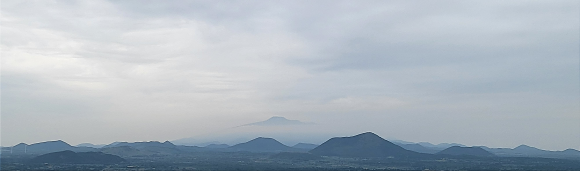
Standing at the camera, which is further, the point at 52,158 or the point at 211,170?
the point at 52,158

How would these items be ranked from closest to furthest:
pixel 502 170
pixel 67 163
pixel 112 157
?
pixel 502 170 < pixel 67 163 < pixel 112 157

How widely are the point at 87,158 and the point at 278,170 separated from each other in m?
70.0

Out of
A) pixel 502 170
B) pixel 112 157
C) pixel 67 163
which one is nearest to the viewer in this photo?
pixel 502 170

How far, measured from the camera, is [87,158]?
15788 cm

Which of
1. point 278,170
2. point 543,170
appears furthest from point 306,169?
point 543,170

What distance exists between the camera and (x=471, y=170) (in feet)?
428

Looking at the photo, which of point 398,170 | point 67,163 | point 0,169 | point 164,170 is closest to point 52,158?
point 67,163

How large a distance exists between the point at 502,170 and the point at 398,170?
27.5 meters

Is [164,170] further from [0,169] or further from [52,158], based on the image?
[52,158]

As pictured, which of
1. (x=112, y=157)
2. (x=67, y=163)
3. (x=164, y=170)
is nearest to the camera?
(x=164, y=170)

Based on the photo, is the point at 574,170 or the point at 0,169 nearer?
the point at 0,169

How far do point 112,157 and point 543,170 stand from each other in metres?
129

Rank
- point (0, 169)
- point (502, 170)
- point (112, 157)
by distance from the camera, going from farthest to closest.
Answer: point (112, 157)
point (502, 170)
point (0, 169)

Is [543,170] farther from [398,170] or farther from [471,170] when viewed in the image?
[398,170]
